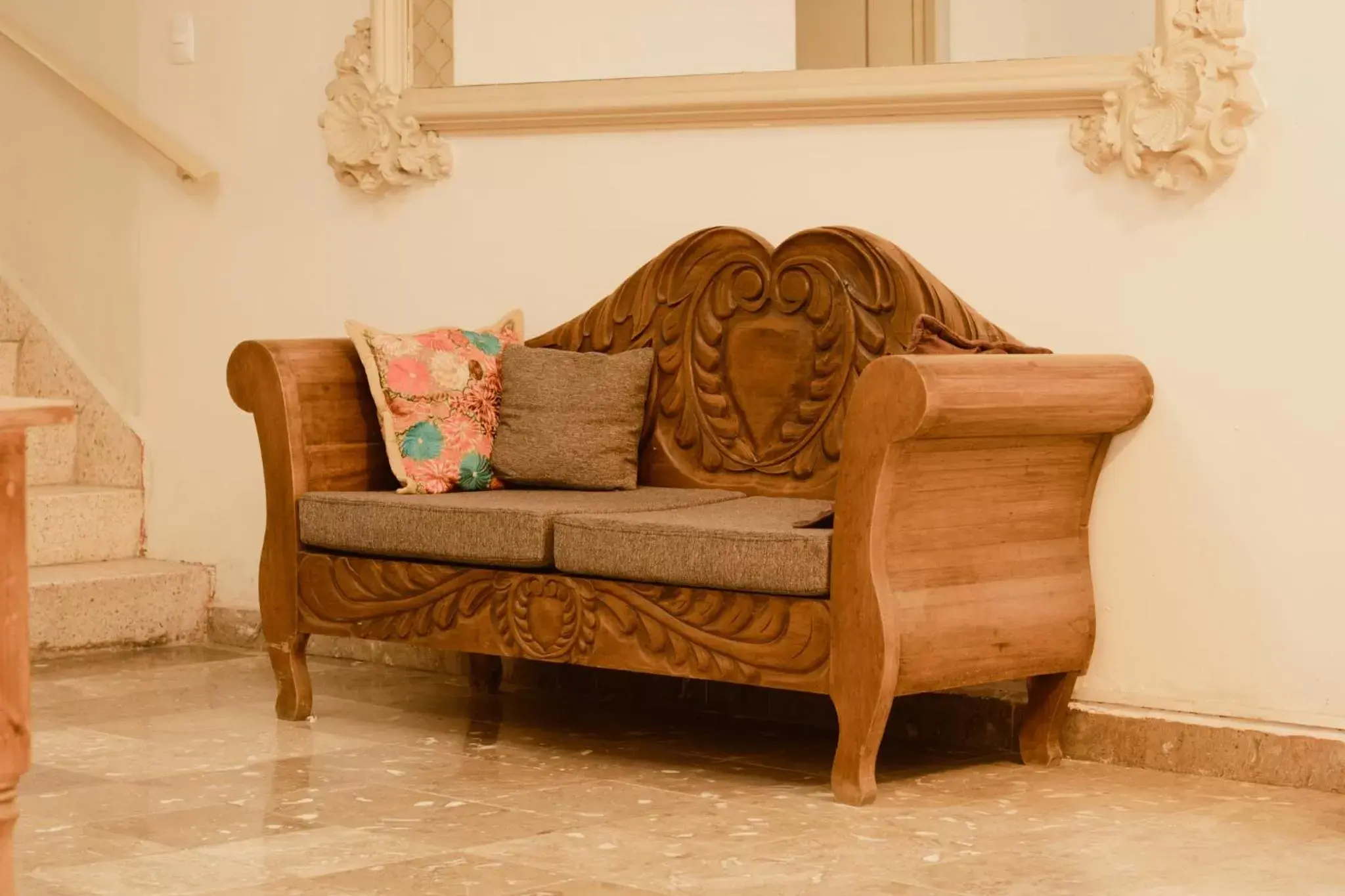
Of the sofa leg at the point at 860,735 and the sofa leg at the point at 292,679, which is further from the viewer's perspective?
the sofa leg at the point at 292,679

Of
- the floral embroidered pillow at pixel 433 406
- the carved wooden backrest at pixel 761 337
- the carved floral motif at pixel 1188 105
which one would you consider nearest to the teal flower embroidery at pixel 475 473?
the floral embroidered pillow at pixel 433 406

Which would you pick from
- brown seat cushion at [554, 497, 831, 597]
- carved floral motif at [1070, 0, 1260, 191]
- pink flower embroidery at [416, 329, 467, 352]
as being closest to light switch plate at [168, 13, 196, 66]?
pink flower embroidery at [416, 329, 467, 352]

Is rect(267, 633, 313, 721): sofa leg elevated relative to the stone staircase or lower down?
lower down

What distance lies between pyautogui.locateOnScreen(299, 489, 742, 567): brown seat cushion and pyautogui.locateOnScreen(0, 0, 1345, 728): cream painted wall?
74 cm

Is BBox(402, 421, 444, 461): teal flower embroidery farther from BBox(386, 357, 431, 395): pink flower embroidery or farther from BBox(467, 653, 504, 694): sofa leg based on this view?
BBox(467, 653, 504, 694): sofa leg

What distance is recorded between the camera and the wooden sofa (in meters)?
3.28

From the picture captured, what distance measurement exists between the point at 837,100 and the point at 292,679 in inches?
68.3

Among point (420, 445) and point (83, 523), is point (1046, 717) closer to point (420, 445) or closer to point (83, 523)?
point (420, 445)

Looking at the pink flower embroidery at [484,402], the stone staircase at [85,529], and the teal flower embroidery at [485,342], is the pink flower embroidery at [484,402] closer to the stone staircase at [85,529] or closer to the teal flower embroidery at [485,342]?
the teal flower embroidery at [485,342]

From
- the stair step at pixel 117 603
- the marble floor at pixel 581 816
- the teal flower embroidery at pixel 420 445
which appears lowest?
the marble floor at pixel 581 816

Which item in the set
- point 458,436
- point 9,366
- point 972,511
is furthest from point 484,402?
point 9,366

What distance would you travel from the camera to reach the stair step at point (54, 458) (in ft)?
17.9

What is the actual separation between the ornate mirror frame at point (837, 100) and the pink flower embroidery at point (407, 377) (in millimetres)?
778

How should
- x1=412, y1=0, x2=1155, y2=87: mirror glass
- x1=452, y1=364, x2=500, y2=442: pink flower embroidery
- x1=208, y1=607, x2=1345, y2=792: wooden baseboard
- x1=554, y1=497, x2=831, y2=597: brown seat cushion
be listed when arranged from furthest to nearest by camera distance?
x1=452, y1=364, x2=500, y2=442: pink flower embroidery
x1=412, y1=0, x2=1155, y2=87: mirror glass
x1=208, y1=607, x2=1345, y2=792: wooden baseboard
x1=554, y1=497, x2=831, y2=597: brown seat cushion
